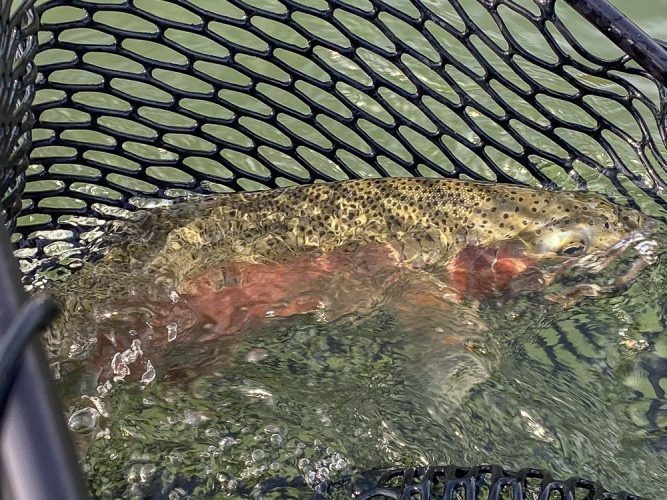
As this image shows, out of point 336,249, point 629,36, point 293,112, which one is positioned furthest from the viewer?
point 336,249

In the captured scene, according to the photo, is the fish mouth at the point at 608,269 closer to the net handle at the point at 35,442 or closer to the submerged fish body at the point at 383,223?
the submerged fish body at the point at 383,223

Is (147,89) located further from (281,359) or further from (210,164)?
(281,359)

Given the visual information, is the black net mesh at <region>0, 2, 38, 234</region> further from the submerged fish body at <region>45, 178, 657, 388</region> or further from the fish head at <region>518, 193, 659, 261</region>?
the fish head at <region>518, 193, 659, 261</region>

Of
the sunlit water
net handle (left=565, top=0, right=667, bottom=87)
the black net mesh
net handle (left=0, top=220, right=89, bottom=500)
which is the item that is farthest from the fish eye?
net handle (left=0, top=220, right=89, bottom=500)

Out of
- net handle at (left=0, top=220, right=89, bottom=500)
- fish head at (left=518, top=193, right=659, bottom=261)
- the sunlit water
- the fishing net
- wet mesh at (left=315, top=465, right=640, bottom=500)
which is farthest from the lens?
fish head at (left=518, top=193, right=659, bottom=261)

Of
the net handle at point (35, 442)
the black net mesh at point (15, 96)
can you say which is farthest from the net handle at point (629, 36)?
the net handle at point (35, 442)

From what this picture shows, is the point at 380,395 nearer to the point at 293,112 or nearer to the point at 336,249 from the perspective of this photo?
the point at 336,249

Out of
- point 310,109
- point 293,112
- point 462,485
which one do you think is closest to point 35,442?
point 462,485
